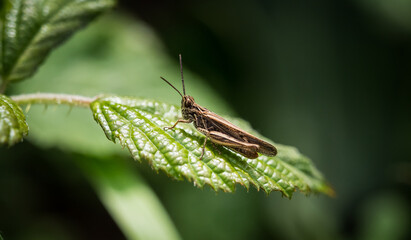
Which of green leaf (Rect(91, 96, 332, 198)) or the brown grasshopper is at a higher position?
the brown grasshopper

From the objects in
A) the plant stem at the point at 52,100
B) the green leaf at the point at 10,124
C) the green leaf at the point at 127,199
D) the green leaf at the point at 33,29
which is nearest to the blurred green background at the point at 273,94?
the green leaf at the point at 127,199

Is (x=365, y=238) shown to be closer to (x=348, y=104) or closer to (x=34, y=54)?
(x=348, y=104)

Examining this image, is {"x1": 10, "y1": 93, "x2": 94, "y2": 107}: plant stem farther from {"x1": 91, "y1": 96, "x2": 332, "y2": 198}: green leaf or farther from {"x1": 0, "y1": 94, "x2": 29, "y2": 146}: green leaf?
{"x1": 0, "y1": 94, "x2": 29, "y2": 146}: green leaf

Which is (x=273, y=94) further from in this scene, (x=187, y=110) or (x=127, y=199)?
(x=187, y=110)

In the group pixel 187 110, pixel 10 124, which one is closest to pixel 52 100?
pixel 10 124

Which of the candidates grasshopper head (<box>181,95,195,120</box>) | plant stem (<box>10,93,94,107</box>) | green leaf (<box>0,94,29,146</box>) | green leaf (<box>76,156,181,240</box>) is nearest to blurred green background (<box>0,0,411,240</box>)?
green leaf (<box>76,156,181,240</box>)

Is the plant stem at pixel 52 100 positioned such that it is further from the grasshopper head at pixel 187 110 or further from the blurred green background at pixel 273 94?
the blurred green background at pixel 273 94
